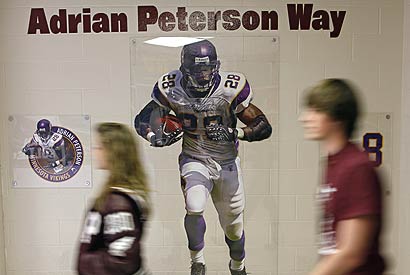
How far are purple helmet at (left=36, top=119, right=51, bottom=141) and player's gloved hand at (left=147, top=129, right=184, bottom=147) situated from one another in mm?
624

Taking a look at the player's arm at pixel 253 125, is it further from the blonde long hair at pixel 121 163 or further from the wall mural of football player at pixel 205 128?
the blonde long hair at pixel 121 163

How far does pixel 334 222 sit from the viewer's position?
1.91 m

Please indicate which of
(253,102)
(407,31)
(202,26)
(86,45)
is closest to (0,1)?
(86,45)

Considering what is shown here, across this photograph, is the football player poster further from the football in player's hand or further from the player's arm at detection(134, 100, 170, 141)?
the football in player's hand

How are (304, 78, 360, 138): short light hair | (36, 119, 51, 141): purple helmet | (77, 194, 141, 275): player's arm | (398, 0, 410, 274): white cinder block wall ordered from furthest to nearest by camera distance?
(36, 119, 51, 141): purple helmet < (398, 0, 410, 274): white cinder block wall < (77, 194, 141, 275): player's arm < (304, 78, 360, 138): short light hair

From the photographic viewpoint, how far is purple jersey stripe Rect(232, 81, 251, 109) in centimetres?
336

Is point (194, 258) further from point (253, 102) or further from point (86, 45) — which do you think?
point (86, 45)

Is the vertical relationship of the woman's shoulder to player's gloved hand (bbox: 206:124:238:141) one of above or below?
below

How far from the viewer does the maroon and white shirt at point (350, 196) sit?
1.83 meters

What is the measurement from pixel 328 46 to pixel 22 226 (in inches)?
87.0

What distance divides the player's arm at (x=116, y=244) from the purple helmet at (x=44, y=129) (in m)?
1.32

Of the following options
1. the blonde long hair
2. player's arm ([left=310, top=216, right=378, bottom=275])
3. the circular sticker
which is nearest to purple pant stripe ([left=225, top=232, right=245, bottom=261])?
the circular sticker

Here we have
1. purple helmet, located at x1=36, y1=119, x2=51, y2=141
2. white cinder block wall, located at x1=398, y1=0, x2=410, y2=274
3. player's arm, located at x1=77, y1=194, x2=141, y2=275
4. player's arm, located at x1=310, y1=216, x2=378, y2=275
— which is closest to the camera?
player's arm, located at x1=310, y1=216, x2=378, y2=275

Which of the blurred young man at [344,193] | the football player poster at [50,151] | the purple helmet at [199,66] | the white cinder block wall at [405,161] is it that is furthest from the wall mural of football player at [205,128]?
the blurred young man at [344,193]
